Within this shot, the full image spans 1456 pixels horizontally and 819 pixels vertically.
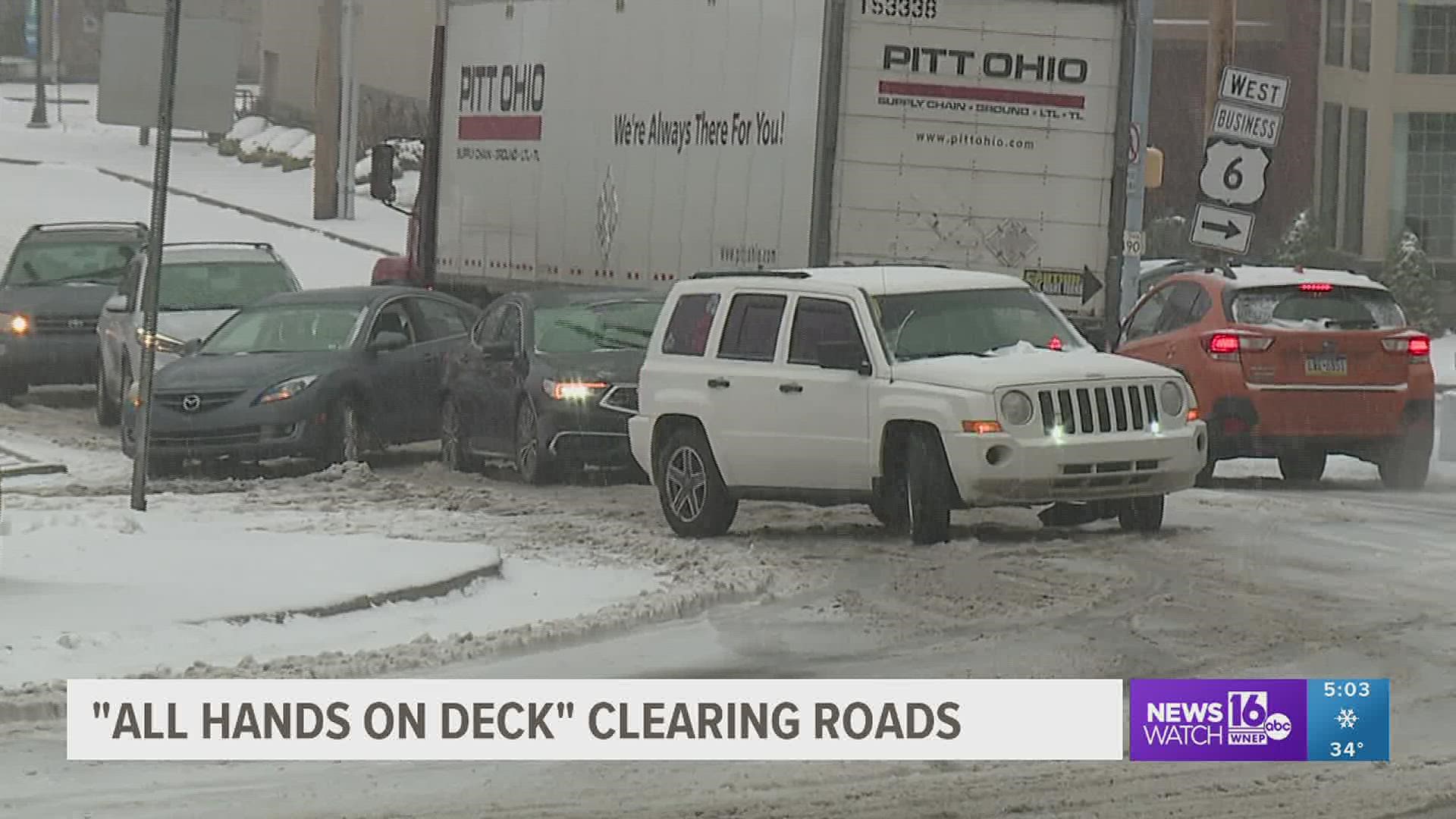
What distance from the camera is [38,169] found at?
67.9 meters

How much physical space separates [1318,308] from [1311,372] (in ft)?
1.72

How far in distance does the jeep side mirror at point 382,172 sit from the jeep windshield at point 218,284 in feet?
7.36

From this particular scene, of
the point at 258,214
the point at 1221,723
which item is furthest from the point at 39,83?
the point at 1221,723

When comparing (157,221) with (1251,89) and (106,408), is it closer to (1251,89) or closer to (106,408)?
(106,408)

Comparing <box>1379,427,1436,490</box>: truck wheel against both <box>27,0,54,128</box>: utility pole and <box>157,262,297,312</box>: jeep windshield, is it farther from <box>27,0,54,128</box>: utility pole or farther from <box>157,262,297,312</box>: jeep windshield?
<box>27,0,54,128</box>: utility pole

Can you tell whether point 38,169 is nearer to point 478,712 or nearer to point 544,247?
point 544,247

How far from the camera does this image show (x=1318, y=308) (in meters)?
20.2

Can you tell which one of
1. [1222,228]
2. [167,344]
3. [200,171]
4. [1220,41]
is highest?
[1220,41]

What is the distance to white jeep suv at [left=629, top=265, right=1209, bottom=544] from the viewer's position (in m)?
15.9

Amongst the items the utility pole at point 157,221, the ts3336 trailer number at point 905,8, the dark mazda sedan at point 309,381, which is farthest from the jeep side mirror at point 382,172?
the utility pole at point 157,221

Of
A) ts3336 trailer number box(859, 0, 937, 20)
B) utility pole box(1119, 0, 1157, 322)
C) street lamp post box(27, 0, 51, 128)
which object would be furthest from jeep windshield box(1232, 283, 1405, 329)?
street lamp post box(27, 0, 51, 128)

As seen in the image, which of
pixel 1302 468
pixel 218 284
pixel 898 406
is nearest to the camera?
pixel 898 406

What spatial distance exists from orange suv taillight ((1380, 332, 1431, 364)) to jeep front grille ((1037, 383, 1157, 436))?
4.31 meters

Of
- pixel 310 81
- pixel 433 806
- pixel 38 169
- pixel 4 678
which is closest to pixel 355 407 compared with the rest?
pixel 4 678
